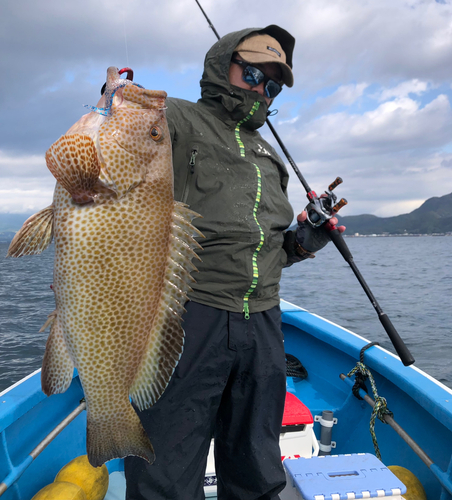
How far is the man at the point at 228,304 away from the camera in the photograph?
2.17 meters

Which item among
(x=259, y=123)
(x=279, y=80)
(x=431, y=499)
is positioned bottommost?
(x=431, y=499)

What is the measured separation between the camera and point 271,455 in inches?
95.7

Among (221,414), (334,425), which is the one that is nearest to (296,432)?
(334,425)

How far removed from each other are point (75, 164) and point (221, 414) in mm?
1681

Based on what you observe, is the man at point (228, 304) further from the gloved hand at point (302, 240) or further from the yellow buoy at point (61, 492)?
the yellow buoy at point (61, 492)

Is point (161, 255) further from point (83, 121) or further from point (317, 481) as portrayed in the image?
point (317, 481)

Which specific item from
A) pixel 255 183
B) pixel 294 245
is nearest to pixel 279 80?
pixel 255 183

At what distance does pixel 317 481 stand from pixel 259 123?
2.36 meters

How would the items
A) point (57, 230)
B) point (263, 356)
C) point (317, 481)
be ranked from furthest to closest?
point (317, 481) < point (263, 356) < point (57, 230)

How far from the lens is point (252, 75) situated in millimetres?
2619

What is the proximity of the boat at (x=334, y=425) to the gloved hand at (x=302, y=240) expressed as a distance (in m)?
1.46

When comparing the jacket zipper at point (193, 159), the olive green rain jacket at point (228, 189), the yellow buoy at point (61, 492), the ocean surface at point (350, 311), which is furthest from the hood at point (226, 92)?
the ocean surface at point (350, 311)

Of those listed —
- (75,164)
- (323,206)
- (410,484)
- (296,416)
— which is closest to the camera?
(75,164)

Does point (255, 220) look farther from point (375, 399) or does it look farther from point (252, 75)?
point (375, 399)
